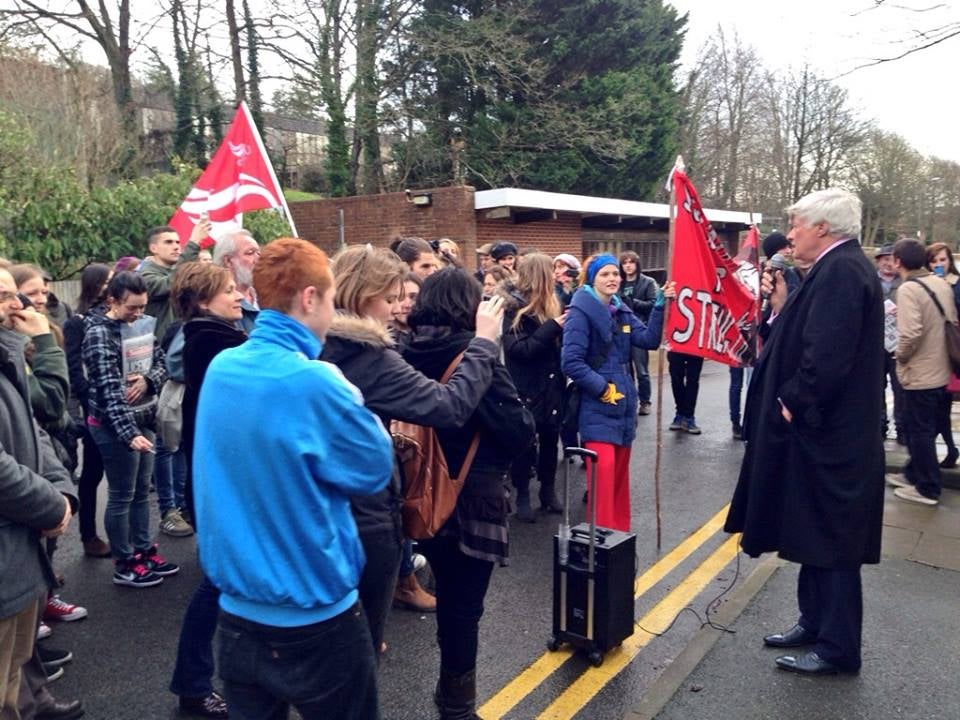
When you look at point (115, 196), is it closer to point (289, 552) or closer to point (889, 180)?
point (289, 552)

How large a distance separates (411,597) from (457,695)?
133 cm

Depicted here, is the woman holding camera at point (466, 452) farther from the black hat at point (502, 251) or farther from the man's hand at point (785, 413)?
the black hat at point (502, 251)

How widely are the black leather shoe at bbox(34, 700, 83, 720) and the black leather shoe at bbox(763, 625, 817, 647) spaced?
10.3ft

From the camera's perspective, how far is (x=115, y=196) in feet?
33.8

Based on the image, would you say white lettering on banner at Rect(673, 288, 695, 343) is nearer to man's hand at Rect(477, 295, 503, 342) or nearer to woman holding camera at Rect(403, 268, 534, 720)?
woman holding camera at Rect(403, 268, 534, 720)

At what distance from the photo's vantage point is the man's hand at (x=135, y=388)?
4590 mm

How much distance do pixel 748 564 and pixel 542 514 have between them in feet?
5.31

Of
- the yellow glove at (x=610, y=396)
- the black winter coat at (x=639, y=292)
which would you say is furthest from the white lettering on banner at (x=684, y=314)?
the black winter coat at (x=639, y=292)

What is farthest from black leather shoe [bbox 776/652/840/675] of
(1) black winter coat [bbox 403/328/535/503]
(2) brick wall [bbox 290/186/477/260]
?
(2) brick wall [bbox 290/186/477/260]

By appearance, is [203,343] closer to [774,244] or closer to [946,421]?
[774,244]

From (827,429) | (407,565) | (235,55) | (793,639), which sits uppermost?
(235,55)

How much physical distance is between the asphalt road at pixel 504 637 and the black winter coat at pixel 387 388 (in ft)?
4.40

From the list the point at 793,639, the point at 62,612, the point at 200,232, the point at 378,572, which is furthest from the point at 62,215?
the point at 793,639

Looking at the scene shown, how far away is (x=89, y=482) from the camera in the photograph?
4.96 metres
